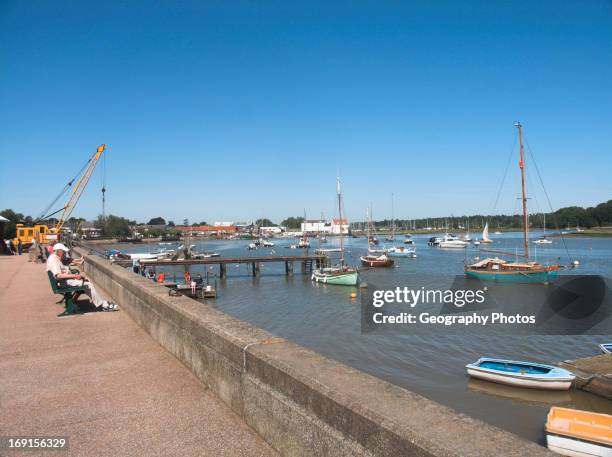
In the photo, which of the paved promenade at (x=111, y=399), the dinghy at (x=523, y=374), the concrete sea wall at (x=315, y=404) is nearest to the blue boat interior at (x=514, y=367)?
the dinghy at (x=523, y=374)

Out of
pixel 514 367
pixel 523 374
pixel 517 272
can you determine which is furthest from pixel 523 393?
pixel 517 272

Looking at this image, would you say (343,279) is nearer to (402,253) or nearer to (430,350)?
(430,350)

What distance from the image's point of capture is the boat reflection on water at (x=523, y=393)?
639 inches

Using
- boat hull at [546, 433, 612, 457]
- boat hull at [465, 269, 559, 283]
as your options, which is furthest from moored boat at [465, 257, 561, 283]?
boat hull at [546, 433, 612, 457]

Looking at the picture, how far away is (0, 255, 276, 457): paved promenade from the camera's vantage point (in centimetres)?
379

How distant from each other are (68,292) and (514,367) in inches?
615

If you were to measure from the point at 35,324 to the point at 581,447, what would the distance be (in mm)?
10918

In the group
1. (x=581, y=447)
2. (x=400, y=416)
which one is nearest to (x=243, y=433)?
(x=400, y=416)

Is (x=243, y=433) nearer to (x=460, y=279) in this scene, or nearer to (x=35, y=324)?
(x=35, y=324)

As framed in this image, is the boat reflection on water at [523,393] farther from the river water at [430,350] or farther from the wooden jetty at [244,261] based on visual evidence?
the wooden jetty at [244,261]

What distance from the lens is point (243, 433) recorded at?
3.92 metres

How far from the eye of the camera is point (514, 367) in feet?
59.2

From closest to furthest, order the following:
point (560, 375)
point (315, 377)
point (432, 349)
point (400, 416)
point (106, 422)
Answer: point (400, 416) → point (315, 377) → point (106, 422) → point (560, 375) → point (432, 349)

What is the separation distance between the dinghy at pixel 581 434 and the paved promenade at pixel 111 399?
8187mm
